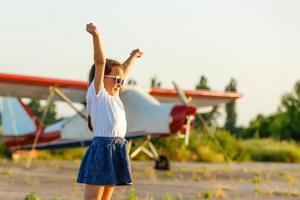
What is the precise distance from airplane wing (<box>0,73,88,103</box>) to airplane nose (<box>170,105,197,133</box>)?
3019mm

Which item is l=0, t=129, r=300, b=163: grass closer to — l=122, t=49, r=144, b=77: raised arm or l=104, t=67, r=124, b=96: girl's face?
l=122, t=49, r=144, b=77: raised arm

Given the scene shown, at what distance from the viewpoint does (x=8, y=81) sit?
15.2 metres

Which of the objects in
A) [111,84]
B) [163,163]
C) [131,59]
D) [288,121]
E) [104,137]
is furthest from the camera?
[288,121]

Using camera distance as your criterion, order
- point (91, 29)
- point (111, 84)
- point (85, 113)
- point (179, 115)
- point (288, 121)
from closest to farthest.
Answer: point (91, 29) < point (111, 84) < point (179, 115) < point (85, 113) < point (288, 121)

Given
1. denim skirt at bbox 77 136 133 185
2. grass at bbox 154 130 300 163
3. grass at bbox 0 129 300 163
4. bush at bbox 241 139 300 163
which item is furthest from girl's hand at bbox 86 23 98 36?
bush at bbox 241 139 300 163

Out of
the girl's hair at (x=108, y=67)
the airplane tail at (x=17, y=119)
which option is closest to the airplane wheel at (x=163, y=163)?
the airplane tail at (x=17, y=119)

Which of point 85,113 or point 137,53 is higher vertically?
point 137,53

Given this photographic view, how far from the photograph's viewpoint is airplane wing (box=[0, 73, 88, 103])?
50.0ft

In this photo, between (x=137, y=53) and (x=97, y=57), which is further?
(x=137, y=53)

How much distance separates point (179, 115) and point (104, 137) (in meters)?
10.0

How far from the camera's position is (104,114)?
399 cm

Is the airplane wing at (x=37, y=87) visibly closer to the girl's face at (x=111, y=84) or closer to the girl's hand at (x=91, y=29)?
the girl's face at (x=111, y=84)

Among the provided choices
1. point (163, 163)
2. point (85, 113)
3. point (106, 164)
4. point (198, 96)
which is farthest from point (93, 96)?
point (198, 96)

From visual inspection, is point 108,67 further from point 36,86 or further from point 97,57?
point 36,86
